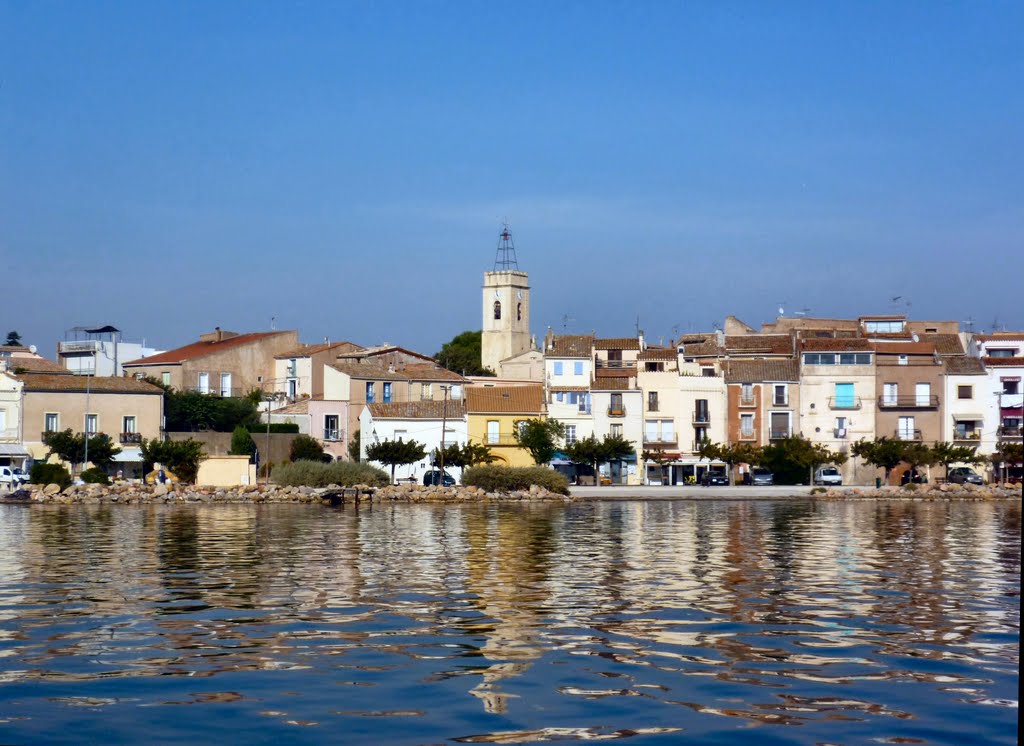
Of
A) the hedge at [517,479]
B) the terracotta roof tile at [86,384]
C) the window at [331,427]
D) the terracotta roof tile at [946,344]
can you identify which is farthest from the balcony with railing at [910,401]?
the terracotta roof tile at [86,384]

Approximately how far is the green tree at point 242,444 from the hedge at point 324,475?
20.7 ft

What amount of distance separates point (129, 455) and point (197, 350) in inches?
827

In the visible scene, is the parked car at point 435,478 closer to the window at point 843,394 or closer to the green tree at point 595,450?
the green tree at point 595,450

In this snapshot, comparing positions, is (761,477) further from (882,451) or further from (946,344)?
(946,344)

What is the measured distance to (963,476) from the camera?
72500 mm

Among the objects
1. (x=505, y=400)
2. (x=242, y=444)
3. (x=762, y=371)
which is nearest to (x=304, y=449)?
(x=242, y=444)

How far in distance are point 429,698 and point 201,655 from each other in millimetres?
3629

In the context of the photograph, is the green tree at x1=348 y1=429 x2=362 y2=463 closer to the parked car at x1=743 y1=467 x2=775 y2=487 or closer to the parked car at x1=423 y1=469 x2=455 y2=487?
the parked car at x1=423 y1=469 x2=455 y2=487

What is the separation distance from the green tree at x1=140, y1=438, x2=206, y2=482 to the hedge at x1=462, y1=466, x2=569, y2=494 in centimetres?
1370

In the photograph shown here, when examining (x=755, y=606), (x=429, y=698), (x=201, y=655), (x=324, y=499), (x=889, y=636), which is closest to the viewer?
(x=429, y=698)

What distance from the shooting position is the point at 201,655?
15102 millimetres

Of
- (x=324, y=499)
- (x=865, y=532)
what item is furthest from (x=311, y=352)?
(x=865, y=532)

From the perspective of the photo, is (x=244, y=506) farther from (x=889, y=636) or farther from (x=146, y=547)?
(x=889, y=636)

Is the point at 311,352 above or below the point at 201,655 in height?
above
